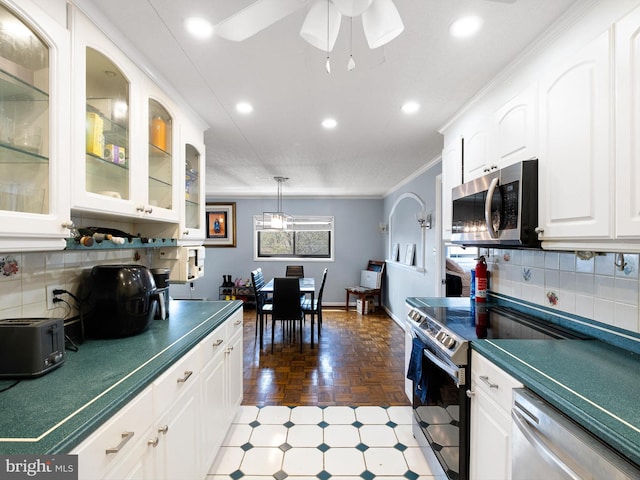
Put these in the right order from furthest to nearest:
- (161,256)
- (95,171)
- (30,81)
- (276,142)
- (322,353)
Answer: (322,353) → (276,142) → (161,256) → (95,171) → (30,81)

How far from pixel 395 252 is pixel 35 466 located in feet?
15.6

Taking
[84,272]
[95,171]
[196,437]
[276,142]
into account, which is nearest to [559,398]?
[196,437]

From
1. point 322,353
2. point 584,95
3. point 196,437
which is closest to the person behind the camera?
point 584,95

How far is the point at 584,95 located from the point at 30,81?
200 centimetres

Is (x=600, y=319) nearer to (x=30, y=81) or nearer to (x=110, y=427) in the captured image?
(x=110, y=427)

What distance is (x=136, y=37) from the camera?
1355 millimetres

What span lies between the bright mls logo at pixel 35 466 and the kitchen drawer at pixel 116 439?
3 centimetres

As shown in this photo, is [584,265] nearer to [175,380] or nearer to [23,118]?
[175,380]

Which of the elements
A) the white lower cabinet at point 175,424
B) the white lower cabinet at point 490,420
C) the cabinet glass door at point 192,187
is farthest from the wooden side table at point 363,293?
the white lower cabinet at point 490,420

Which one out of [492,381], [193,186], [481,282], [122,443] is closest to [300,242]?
[193,186]

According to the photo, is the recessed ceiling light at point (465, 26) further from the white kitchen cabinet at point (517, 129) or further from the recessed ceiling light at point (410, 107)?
the recessed ceiling light at point (410, 107)

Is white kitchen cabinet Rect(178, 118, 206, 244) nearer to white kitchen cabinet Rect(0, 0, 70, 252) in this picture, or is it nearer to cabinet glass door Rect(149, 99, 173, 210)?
cabinet glass door Rect(149, 99, 173, 210)

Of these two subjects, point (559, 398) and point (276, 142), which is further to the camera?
point (276, 142)

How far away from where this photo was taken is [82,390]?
0.93 metres
